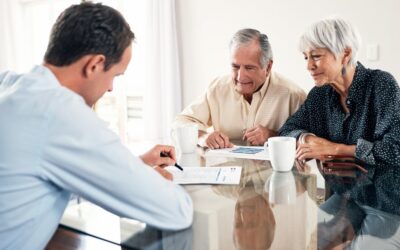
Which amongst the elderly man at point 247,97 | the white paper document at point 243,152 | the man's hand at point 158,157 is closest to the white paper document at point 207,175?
the man's hand at point 158,157

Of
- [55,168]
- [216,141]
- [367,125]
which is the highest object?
[55,168]

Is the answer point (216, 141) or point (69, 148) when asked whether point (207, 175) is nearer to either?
point (216, 141)

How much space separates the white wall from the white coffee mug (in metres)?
1.51

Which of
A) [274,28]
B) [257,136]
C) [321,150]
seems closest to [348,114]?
[321,150]

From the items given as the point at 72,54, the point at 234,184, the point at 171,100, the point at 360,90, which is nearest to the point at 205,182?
the point at 234,184

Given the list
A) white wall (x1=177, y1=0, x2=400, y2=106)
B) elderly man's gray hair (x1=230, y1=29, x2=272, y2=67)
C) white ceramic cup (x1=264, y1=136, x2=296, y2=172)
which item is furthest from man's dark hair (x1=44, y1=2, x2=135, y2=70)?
white wall (x1=177, y1=0, x2=400, y2=106)

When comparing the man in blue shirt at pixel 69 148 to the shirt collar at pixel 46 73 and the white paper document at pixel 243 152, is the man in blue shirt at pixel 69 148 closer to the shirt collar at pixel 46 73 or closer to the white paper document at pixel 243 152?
the shirt collar at pixel 46 73

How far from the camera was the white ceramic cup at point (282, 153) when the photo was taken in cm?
118

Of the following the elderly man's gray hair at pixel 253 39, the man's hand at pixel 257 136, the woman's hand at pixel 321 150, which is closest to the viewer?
the woman's hand at pixel 321 150

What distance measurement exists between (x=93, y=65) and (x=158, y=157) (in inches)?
20.1

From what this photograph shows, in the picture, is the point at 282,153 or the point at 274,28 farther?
the point at 274,28

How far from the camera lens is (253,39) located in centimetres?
185

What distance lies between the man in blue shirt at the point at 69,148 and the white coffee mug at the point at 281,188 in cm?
24

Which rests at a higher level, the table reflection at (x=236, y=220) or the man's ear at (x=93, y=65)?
the man's ear at (x=93, y=65)
